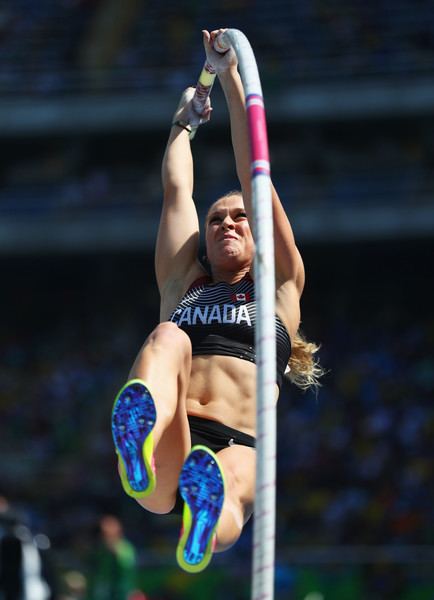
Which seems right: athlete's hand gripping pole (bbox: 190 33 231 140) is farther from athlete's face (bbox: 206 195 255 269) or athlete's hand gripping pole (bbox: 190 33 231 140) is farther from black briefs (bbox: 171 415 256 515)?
black briefs (bbox: 171 415 256 515)

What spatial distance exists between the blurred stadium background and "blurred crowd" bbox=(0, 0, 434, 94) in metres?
0.03

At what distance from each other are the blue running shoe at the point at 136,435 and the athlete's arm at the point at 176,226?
1.24m

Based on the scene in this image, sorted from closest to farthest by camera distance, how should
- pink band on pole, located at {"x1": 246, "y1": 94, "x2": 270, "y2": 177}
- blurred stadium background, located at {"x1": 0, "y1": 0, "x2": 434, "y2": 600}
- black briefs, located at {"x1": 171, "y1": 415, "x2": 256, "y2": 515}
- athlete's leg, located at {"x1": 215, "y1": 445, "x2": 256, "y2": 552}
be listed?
1. pink band on pole, located at {"x1": 246, "y1": 94, "x2": 270, "y2": 177}
2. athlete's leg, located at {"x1": 215, "y1": 445, "x2": 256, "y2": 552}
3. black briefs, located at {"x1": 171, "y1": 415, "x2": 256, "y2": 515}
4. blurred stadium background, located at {"x1": 0, "y1": 0, "x2": 434, "y2": 600}

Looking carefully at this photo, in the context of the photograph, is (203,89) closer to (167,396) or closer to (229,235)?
(229,235)

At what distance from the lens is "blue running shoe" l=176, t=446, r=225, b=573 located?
4793 mm

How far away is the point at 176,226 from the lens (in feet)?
19.5

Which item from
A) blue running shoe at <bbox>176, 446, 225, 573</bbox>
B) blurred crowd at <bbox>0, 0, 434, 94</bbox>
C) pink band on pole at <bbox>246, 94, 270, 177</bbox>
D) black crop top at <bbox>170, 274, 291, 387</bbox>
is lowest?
blue running shoe at <bbox>176, 446, 225, 573</bbox>

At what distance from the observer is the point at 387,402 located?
1503 centimetres

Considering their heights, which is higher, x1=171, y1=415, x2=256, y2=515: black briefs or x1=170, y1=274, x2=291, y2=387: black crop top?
x1=170, y1=274, x2=291, y2=387: black crop top

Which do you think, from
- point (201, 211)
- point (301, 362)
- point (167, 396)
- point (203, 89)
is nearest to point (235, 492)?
point (167, 396)

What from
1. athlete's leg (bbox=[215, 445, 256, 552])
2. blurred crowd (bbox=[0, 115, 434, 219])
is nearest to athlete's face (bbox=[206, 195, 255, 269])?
athlete's leg (bbox=[215, 445, 256, 552])

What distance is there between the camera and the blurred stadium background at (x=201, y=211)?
48.4ft

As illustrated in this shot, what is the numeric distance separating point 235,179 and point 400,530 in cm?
659

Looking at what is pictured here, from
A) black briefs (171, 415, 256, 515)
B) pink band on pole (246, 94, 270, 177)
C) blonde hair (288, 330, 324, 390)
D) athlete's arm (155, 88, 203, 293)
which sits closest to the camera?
pink band on pole (246, 94, 270, 177)
